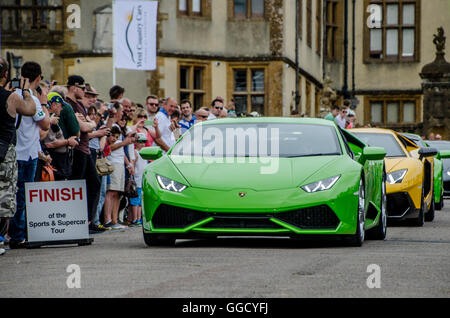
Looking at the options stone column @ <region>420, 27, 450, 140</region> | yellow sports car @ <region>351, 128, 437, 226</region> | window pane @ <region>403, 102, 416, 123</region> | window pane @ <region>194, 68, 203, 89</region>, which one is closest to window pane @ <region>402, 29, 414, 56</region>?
window pane @ <region>403, 102, 416, 123</region>

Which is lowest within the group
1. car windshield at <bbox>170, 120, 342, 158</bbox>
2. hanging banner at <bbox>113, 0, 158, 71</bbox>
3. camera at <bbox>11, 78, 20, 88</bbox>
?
car windshield at <bbox>170, 120, 342, 158</bbox>

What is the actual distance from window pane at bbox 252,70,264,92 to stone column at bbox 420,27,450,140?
13281mm

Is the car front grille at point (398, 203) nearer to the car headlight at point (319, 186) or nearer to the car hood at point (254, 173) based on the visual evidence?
the car hood at point (254, 173)

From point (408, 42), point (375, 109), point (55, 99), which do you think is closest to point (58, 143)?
point (55, 99)

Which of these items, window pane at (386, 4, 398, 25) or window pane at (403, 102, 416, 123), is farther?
window pane at (403, 102, 416, 123)

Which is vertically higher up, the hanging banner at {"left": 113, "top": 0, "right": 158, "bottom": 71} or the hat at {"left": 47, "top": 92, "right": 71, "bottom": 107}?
the hanging banner at {"left": 113, "top": 0, "right": 158, "bottom": 71}

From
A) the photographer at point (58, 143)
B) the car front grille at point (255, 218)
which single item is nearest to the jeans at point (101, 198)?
the photographer at point (58, 143)

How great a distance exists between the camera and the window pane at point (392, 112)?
6228 centimetres

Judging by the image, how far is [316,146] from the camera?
1269 cm

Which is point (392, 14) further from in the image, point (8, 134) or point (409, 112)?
point (8, 134)

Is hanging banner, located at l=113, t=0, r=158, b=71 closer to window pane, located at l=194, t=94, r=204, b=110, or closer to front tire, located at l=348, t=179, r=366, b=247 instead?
window pane, located at l=194, t=94, r=204, b=110

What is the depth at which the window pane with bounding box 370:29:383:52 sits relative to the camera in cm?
6200

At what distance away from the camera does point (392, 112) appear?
62.4 m

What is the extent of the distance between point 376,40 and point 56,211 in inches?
1993
